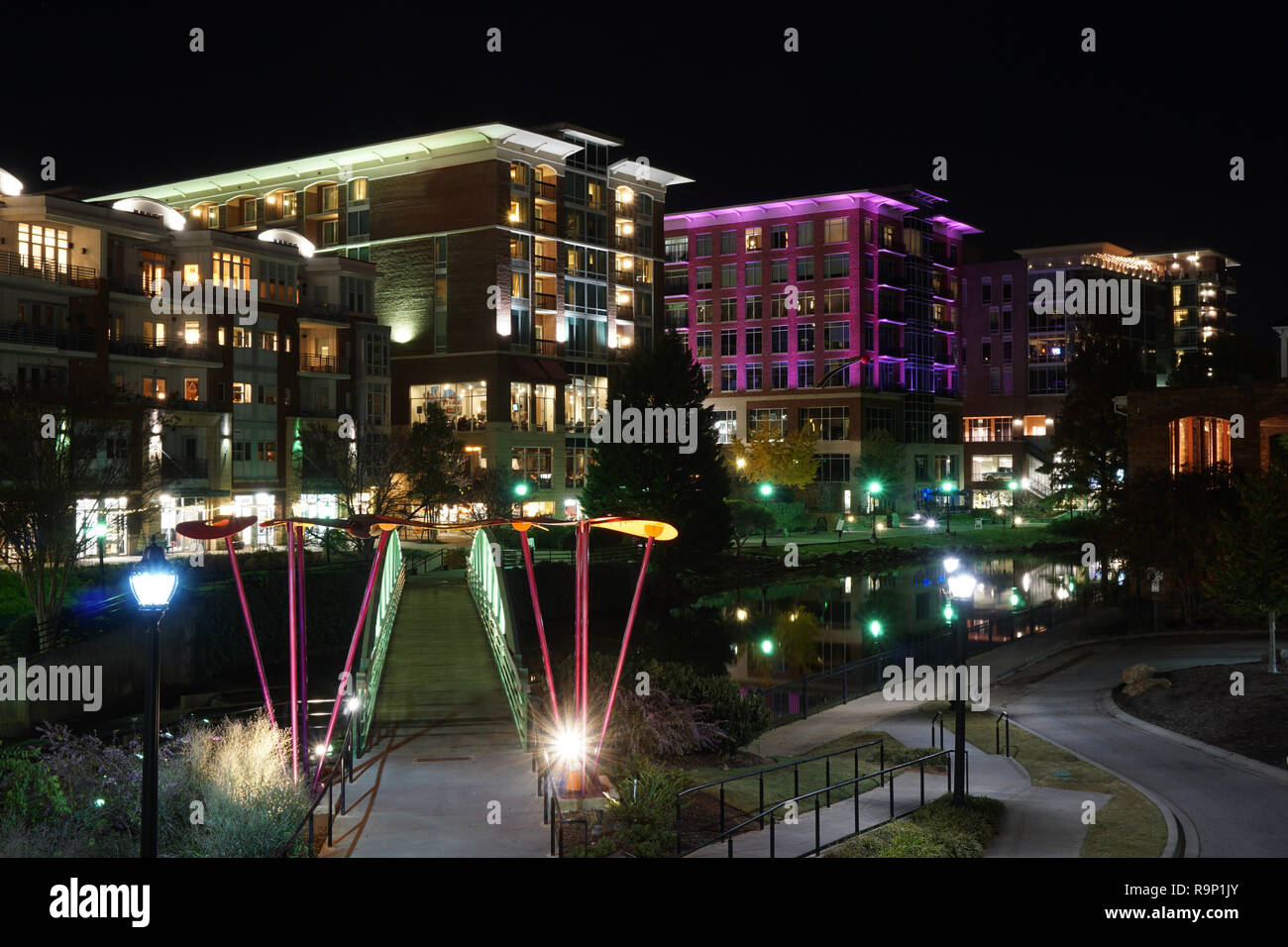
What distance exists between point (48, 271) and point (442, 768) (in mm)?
41253

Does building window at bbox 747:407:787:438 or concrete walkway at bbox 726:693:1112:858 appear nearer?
concrete walkway at bbox 726:693:1112:858

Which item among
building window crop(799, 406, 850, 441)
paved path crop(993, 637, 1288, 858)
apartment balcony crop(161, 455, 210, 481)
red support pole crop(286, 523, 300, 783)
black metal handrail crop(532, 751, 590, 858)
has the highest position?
building window crop(799, 406, 850, 441)

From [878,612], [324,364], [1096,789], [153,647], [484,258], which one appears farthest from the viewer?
[484,258]

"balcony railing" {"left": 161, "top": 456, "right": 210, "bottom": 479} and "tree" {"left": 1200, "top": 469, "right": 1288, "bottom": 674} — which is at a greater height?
"balcony railing" {"left": 161, "top": 456, "right": 210, "bottom": 479}

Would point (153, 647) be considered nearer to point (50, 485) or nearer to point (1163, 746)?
point (1163, 746)

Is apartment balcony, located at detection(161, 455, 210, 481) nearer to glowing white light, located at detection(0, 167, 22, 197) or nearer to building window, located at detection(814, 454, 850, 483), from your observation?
glowing white light, located at detection(0, 167, 22, 197)

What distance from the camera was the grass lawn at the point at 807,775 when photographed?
16141 millimetres

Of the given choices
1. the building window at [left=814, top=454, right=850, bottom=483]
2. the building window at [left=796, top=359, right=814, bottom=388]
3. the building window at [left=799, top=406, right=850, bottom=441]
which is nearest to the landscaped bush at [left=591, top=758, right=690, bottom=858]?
the building window at [left=799, top=406, right=850, bottom=441]

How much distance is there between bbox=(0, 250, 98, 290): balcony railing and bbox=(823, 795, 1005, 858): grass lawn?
45.3m

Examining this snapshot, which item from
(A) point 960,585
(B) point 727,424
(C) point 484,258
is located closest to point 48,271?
(C) point 484,258

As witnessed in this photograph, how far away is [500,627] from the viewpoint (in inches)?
963

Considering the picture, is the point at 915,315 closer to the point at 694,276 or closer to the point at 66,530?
the point at 694,276

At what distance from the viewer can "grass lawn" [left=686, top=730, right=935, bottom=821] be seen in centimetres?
1614

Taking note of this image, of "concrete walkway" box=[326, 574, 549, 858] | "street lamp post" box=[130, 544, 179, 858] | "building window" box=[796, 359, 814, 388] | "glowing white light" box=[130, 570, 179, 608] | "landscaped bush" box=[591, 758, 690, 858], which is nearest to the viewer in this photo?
"street lamp post" box=[130, 544, 179, 858]
